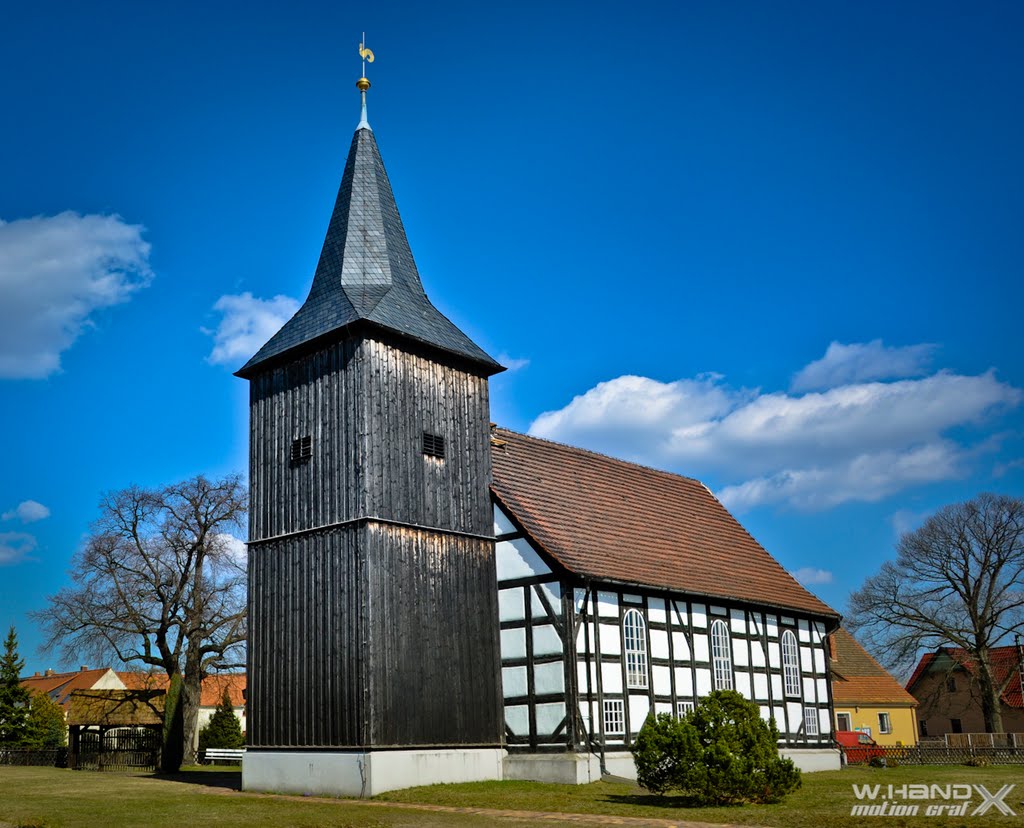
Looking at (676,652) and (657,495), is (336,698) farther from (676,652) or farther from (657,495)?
(657,495)

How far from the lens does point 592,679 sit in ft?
76.8

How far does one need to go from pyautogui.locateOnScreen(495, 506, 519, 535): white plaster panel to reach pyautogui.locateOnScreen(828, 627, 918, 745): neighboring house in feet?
96.1

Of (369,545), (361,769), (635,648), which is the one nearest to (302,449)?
(369,545)

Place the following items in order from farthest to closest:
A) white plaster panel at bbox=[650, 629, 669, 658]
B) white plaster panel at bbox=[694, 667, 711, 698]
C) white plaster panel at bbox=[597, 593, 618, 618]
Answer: white plaster panel at bbox=[694, 667, 711, 698] < white plaster panel at bbox=[650, 629, 669, 658] < white plaster panel at bbox=[597, 593, 618, 618]

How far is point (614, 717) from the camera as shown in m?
23.8

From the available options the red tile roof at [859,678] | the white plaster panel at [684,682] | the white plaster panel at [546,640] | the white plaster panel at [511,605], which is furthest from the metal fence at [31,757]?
the red tile roof at [859,678]

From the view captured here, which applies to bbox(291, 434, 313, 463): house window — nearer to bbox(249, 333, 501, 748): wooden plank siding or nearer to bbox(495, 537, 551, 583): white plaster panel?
bbox(249, 333, 501, 748): wooden plank siding

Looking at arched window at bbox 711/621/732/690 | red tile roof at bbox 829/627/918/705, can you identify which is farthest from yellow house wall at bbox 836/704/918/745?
arched window at bbox 711/621/732/690

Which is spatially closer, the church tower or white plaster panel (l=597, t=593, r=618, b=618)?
the church tower

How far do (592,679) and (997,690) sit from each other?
3298 cm

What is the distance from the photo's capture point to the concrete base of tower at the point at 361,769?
67.3 ft

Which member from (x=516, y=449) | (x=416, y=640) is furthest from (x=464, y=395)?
(x=416, y=640)

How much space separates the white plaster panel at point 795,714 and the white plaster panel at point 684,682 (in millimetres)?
5080

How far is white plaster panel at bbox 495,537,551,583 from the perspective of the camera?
2417cm
